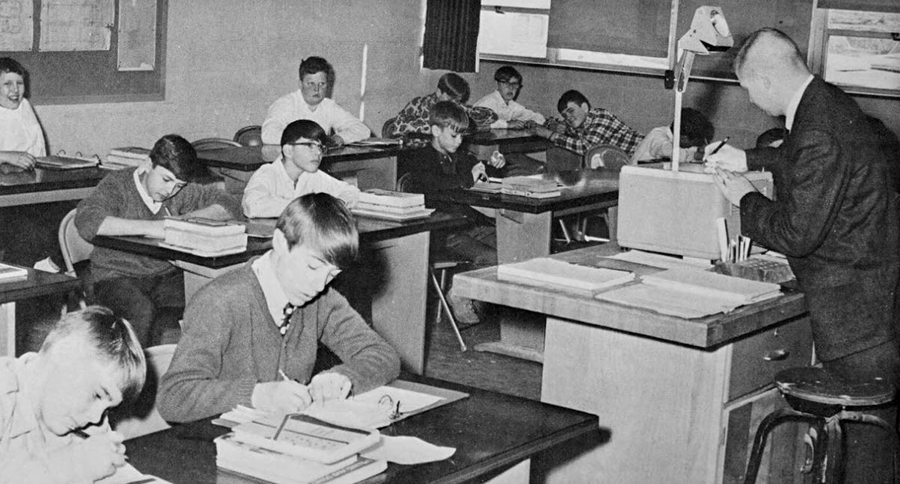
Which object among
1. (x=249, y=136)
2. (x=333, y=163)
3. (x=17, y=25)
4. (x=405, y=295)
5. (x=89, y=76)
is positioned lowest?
(x=405, y=295)

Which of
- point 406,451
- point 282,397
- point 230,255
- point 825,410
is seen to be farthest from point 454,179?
point 406,451

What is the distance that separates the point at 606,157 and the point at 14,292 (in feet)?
15.2

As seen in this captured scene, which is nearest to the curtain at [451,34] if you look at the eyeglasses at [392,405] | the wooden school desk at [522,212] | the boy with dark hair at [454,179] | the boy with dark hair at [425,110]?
the boy with dark hair at [425,110]

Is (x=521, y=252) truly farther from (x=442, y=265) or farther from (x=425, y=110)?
(x=425, y=110)

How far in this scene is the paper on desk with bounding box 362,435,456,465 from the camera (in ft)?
6.65

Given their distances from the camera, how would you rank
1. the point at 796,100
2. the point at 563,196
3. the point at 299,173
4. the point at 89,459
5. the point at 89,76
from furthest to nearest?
the point at 89,76, the point at 563,196, the point at 299,173, the point at 796,100, the point at 89,459

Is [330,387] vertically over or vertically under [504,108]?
under

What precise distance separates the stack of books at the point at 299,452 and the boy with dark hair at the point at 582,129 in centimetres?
702

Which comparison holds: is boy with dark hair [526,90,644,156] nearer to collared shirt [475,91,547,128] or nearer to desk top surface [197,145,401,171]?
collared shirt [475,91,547,128]

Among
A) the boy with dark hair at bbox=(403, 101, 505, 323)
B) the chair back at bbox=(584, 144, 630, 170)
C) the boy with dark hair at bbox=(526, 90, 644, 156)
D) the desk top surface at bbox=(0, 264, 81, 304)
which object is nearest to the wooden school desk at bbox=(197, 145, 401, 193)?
the boy with dark hair at bbox=(403, 101, 505, 323)

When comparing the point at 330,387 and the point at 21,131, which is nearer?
the point at 330,387

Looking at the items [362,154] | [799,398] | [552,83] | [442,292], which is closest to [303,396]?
[799,398]

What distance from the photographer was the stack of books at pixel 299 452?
6.21 ft

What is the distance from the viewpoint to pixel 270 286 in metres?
2.50
